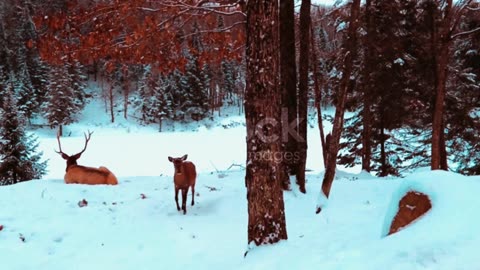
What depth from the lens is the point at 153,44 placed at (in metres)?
7.35

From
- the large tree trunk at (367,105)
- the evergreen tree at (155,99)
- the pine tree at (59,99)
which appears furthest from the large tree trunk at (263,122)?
the evergreen tree at (155,99)

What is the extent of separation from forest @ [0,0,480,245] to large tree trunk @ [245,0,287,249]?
0.01 m

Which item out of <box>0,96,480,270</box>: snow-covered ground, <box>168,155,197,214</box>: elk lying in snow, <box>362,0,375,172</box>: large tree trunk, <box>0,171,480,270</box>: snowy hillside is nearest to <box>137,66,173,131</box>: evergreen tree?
<box>362,0,375,172</box>: large tree trunk

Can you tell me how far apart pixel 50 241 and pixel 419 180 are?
17.3 ft

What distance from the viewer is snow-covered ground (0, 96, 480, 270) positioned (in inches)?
111

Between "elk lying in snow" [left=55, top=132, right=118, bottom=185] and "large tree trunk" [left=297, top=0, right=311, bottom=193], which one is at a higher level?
"large tree trunk" [left=297, top=0, right=311, bottom=193]

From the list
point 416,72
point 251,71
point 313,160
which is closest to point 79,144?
point 313,160

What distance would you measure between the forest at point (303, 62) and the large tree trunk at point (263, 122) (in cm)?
1

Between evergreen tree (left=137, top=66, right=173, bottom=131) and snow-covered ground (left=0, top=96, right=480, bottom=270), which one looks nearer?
snow-covered ground (left=0, top=96, right=480, bottom=270)

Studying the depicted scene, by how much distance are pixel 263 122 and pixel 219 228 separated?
3202 millimetres

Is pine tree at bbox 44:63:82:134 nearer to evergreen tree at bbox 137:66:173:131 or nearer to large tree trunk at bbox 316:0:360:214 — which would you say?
evergreen tree at bbox 137:66:173:131

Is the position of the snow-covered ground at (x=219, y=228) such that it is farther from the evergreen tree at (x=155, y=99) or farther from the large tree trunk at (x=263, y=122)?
the evergreen tree at (x=155, y=99)

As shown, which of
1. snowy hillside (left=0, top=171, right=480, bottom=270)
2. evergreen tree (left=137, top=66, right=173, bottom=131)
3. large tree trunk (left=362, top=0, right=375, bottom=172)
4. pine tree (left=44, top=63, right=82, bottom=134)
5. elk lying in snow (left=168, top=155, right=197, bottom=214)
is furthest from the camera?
evergreen tree (left=137, top=66, right=173, bottom=131)

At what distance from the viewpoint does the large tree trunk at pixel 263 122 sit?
408 cm
